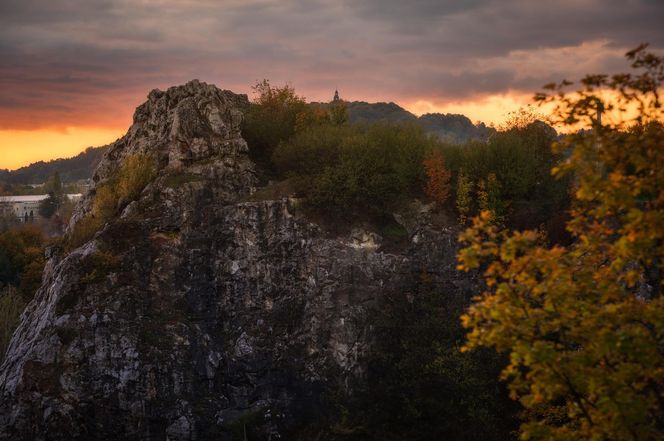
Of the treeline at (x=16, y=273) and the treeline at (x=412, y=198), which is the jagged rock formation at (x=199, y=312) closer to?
the treeline at (x=412, y=198)

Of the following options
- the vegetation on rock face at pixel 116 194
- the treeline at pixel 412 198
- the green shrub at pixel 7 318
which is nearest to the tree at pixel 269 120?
the treeline at pixel 412 198

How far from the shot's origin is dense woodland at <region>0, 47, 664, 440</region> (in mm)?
8109

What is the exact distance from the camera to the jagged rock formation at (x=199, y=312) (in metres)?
20.6

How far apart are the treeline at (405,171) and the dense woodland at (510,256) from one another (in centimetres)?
7

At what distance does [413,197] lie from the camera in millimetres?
25562

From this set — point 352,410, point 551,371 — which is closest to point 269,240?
point 352,410

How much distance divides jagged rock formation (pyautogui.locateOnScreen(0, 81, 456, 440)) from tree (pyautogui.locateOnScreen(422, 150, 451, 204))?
1.49 metres

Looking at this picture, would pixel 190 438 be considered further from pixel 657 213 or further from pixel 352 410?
pixel 657 213

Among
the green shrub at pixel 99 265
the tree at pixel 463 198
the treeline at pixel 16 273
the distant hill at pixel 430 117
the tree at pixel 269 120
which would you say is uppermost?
the distant hill at pixel 430 117

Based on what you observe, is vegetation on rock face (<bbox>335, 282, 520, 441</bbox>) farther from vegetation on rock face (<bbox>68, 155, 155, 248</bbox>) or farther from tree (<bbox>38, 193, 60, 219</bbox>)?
tree (<bbox>38, 193, 60, 219</bbox>)

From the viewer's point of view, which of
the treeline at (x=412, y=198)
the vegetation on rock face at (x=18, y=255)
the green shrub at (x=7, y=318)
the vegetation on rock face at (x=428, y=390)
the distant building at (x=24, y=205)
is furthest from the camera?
the distant building at (x=24, y=205)

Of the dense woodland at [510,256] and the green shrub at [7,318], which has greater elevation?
the dense woodland at [510,256]

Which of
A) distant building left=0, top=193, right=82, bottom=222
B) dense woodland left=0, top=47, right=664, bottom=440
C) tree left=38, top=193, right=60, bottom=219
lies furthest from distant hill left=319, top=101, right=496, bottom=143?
distant building left=0, top=193, right=82, bottom=222

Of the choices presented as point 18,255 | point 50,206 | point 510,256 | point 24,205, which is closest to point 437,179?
point 510,256
